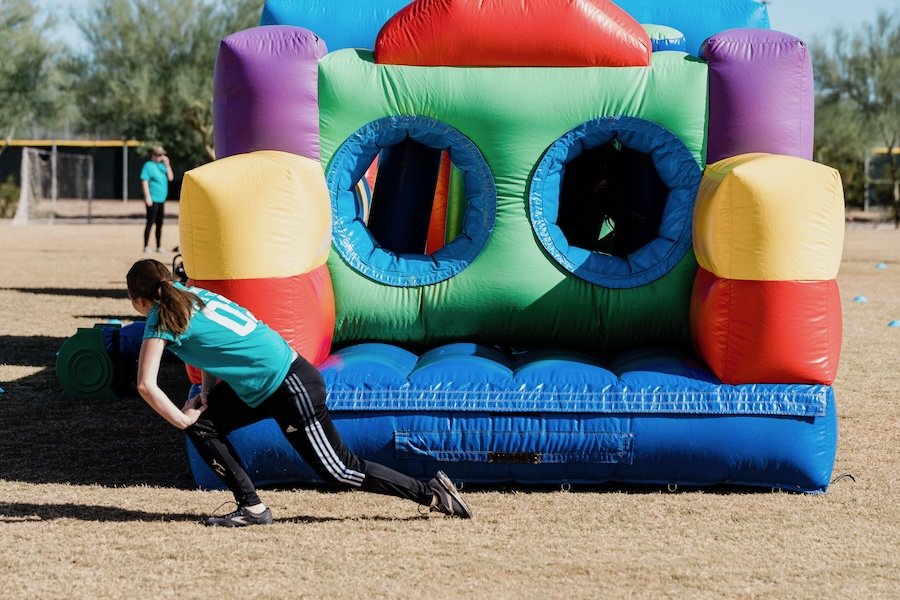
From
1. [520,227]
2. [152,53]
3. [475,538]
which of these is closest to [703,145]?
[520,227]

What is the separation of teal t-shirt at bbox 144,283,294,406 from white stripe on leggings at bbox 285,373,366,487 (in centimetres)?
7

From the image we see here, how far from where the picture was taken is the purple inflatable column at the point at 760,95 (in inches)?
218

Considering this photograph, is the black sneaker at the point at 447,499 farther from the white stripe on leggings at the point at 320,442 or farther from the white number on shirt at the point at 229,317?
the white number on shirt at the point at 229,317

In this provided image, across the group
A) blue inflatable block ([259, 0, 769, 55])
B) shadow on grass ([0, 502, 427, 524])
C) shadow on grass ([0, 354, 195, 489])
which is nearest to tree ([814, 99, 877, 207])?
blue inflatable block ([259, 0, 769, 55])

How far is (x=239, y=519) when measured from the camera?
A: 4.49m

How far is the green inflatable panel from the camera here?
570 cm

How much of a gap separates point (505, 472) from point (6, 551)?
2.06 m

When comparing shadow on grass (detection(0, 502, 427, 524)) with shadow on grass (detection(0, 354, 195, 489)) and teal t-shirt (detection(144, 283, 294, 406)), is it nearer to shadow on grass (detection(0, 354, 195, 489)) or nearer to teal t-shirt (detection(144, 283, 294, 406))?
shadow on grass (detection(0, 354, 195, 489))

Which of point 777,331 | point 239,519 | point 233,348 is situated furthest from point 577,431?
point 233,348

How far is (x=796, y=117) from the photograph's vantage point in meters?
5.58

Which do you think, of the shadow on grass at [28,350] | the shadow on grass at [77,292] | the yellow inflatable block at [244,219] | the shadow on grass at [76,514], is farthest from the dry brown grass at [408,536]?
the shadow on grass at [77,292]

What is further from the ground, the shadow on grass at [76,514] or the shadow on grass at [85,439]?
the shadow on grass at [76,514]

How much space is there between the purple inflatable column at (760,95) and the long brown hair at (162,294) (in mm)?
2770

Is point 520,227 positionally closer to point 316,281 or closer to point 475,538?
point 316,281
